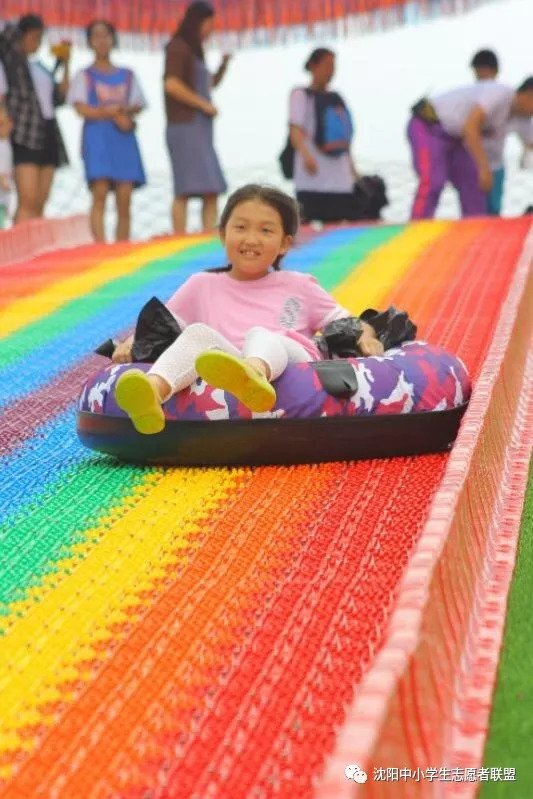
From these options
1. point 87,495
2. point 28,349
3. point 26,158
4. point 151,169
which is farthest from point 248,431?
point 151,169

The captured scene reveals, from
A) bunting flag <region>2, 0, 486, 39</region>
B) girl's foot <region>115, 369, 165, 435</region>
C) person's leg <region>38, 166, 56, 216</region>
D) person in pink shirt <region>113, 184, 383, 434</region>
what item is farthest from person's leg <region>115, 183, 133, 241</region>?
girl's foot <region>115, 369, 165, 435</region>

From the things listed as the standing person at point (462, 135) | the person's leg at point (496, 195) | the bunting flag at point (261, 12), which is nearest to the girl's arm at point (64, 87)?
the bunting flag at point (261, 12)

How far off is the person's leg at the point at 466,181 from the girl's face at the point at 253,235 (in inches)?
190

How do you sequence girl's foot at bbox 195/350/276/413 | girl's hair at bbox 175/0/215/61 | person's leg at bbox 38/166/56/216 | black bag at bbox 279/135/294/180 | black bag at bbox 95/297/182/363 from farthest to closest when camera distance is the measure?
black bag at bbox 279/135/294/180
person's leg at bbox 38/166/56/216
girl's hair at bbox 175/0/215/61
black bag at bbox 95/297/182/363
girl's foot at bbox 195/350/276/413

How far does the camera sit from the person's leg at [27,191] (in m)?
7.04

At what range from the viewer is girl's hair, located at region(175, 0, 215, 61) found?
269 inches

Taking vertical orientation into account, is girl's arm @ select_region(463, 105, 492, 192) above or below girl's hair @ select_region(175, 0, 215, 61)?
below

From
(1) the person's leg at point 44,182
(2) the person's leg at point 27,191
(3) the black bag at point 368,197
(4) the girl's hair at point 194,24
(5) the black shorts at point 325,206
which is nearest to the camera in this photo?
(4) the girl's hair at point 194,24

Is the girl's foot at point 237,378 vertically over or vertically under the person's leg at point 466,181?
over

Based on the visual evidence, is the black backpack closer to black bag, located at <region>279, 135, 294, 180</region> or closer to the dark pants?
black bag, located at <region>279, 135, 294, 180</region>

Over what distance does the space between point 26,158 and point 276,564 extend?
532 cm

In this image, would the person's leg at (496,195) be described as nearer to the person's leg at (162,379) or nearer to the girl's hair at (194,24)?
the girl's hair at (194,24)

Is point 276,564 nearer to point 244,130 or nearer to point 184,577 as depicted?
point 184,577

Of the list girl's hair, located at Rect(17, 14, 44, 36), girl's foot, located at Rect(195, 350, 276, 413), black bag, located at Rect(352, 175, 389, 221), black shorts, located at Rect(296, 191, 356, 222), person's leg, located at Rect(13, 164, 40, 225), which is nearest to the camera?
girl's foot, located at Rect(195, 350, 276, 413)
